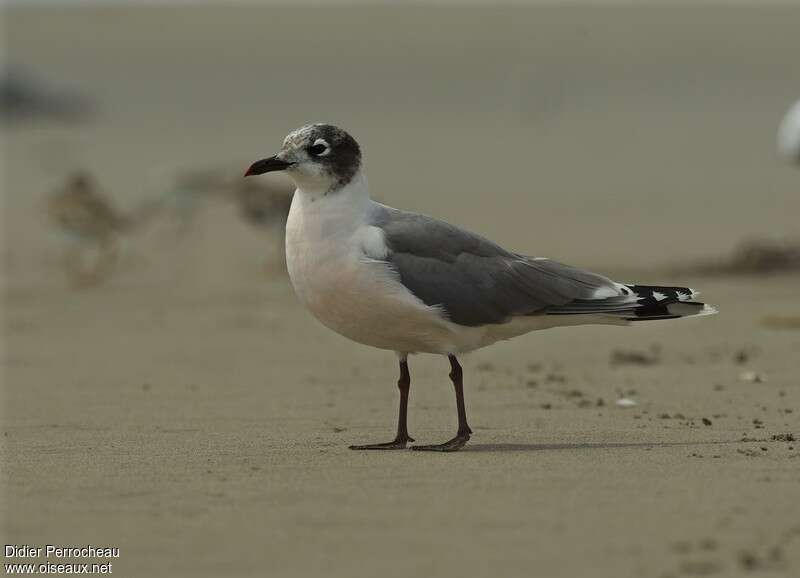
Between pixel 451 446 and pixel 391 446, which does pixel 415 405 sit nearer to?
pixel 391 446

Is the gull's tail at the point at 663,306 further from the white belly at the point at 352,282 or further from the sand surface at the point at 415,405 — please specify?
the white belly at the point at 352,282

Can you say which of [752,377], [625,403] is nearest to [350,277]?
[625,403]

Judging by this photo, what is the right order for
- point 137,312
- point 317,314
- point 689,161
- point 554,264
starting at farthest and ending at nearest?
point 689,161 < point 137,312 < point 554,264 < point 317,314

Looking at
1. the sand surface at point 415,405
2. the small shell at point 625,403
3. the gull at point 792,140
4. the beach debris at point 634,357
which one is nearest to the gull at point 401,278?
the sand surface at point 415,405

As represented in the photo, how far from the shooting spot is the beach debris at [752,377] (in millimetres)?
9633

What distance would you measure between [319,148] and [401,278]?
2.30 ft

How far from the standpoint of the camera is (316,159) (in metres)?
7.39

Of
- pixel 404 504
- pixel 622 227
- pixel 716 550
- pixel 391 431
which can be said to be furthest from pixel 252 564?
pixel 622 227

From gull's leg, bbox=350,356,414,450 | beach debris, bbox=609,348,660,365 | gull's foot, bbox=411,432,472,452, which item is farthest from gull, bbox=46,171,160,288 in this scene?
gull's foot, bbox=411,432,472,452

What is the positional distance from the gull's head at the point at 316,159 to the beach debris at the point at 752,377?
11.0ft

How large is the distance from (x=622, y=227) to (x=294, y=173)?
14.7 m

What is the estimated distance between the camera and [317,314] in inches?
291

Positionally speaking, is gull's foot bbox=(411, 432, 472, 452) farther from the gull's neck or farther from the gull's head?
the gull's head

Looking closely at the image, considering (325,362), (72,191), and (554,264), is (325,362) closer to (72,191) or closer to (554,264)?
(554,264)
